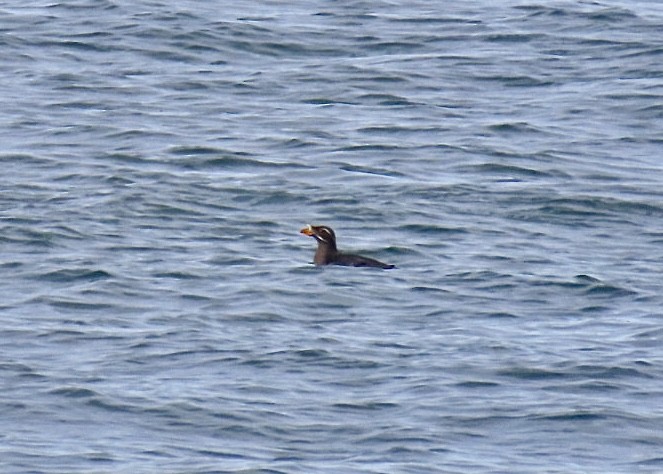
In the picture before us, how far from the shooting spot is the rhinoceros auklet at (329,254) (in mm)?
16672

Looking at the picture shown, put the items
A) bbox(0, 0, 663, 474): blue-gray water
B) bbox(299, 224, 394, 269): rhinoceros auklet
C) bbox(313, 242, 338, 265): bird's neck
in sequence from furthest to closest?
bbox(313, 242, 338, 265): bird's neck, bbox(299, 224, 394, 269): rhinoceros auklet, bbox(0, 0, 663, 474): blue-gray water

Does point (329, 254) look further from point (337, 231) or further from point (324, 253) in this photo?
point (337, 231)

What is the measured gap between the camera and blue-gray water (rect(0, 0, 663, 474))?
12.2m

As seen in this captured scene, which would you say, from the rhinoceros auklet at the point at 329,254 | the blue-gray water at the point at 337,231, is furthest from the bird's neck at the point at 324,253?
the blue-gray water at the point at 337,231

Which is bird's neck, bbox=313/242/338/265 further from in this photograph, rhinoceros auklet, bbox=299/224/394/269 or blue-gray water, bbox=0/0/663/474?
blue-gray water, bbox=0/0/663/474

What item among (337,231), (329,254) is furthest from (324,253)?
(337,231)

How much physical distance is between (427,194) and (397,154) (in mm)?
1917

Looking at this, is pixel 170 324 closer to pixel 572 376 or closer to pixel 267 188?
pixel 572 376

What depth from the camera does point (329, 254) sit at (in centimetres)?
1683

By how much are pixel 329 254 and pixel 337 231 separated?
4.82 feet

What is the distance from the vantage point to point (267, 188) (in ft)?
64.0

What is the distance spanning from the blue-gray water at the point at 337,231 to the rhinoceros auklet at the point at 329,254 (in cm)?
15

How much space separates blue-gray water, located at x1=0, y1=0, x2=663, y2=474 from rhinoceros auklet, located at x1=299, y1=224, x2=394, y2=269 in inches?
6.1

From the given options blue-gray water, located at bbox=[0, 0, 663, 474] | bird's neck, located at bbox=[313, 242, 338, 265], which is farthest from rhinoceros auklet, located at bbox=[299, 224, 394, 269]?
blue-gray water, located at bbox=[0, 0, 663, 474]
